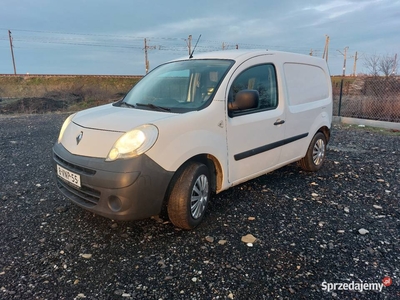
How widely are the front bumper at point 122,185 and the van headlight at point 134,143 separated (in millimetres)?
58

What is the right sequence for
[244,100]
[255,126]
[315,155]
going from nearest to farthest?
[244,100] < [255,126] < [315,155]

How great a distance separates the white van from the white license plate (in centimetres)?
1

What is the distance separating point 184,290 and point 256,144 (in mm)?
1932

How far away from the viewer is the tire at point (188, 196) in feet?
9.26

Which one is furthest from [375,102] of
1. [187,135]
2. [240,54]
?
[187,135]

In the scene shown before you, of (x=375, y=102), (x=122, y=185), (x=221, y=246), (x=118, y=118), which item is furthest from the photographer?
(x=375, y=102)

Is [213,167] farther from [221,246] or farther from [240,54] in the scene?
[240,54]

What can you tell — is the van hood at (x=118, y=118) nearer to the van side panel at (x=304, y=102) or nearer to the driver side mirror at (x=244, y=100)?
the driver side mirror at (x=244, y=100)

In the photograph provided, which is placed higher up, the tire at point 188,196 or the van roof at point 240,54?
the van roof at point 240,54

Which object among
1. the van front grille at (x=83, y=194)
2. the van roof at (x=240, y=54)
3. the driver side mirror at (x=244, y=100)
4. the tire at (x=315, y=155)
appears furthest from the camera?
the tire at (x=315, y=155)

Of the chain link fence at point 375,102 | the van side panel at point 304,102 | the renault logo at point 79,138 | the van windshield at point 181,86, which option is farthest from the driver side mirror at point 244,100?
the chain link fence at point 375,102

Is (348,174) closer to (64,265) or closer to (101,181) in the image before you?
(101,181)

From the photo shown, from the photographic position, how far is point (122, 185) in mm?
2514

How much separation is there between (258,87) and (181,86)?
97 centimetres
